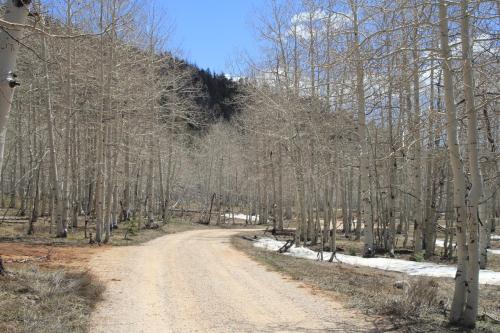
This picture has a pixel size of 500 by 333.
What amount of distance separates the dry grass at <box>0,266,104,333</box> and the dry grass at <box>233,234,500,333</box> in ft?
15.3

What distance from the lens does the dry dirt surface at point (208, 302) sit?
7.20 meters

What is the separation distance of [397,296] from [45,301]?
5.91 m

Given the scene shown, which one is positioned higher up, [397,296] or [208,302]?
[397,296]

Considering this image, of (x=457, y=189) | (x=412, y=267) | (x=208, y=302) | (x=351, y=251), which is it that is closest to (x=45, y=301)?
(x=208, y=302)

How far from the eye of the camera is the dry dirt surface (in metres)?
7.20

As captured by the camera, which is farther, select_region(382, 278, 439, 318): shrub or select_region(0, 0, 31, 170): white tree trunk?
select_region(382, 278, 439, 318): shrub

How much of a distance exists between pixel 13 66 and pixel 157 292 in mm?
4912

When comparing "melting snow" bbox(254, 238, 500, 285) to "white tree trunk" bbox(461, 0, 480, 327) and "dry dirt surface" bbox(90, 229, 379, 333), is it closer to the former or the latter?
"dry dirt surface" bbox(90, 229, 379, 333)

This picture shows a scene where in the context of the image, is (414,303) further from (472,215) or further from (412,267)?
(412,267)

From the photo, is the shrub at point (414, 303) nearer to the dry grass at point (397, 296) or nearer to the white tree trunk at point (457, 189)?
the dry grass at point (397, 296)

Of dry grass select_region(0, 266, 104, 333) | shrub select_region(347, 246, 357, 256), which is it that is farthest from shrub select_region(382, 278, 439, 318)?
shrub select_region(347, 246, 357, 256)

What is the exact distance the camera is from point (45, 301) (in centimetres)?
747

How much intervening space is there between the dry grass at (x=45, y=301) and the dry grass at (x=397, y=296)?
4675 mm

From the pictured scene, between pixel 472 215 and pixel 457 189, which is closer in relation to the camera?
pixel 472 215
